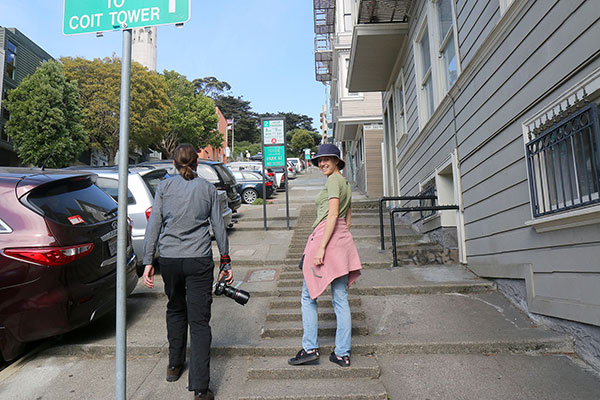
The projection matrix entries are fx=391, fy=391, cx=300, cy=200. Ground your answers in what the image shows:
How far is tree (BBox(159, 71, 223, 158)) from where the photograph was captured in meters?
37.1

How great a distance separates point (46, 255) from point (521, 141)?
4.43 metres

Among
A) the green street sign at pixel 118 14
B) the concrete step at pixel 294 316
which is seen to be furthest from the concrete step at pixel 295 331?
the green street sign at pixel 118 14

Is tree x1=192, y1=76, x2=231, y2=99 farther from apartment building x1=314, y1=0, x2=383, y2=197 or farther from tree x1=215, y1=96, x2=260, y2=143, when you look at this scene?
apartment building x1=314, y1=0, x2=383, y2=197

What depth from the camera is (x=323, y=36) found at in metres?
27.9

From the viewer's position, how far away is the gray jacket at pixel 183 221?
2.85 m

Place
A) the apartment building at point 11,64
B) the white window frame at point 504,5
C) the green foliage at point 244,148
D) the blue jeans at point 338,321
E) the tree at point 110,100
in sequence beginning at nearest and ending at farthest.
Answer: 1. the blue jeans at point 338,321
2. the white window frame at point 504,5
3. the apartment building at point 11,64
4. the tree at point 110,100
5. the green foliage at point 244,148

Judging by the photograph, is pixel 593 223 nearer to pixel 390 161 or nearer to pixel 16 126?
pixel 390 161

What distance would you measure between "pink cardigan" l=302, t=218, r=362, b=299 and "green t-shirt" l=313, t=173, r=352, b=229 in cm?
7

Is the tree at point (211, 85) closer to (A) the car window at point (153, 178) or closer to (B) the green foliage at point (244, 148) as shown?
(B) the green foliage at point (244, 148)

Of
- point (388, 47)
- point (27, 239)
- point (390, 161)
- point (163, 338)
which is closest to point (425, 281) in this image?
point (163, 338)

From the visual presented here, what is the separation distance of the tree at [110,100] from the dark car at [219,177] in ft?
62.8

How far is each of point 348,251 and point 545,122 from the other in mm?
2101

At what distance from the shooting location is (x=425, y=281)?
16.2ft


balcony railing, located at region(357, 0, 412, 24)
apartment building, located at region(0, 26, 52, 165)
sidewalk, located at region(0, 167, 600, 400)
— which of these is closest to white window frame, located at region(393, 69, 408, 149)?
balcony railing, located at region(357, 0, 412, 24)
